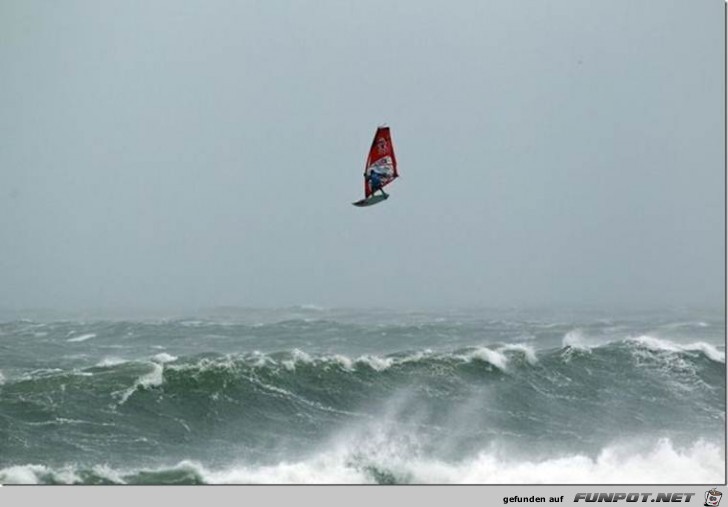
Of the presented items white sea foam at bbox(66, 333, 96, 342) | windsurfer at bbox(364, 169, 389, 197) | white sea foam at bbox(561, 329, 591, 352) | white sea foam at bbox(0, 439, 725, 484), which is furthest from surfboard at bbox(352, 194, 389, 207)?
white sea foam at bbox(66, 333, 96, 342)

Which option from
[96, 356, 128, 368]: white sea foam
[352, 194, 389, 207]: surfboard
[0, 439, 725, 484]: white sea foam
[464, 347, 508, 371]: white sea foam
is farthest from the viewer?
[464, 347, 508, 371]: white sea foam

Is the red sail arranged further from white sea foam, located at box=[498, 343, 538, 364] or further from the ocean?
white sea foam, located at box=[498, 343, 538, 364]

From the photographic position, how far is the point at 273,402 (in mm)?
24281

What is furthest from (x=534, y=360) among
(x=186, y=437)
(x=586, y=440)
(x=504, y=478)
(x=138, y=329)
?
(x=138, y=329)

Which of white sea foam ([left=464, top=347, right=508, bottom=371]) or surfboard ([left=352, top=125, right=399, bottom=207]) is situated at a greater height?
surfboard ([left=352, top=125, right=399, bottom=207])

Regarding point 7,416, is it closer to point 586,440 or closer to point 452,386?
point 452,386

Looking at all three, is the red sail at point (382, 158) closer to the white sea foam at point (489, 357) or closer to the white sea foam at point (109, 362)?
the white sea foam at point (489, 357)

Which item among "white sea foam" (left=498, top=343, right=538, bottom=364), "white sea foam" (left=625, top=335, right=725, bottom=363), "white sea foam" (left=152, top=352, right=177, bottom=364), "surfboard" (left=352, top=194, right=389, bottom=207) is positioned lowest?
"white sea foam" (left=625, top=335, right=725, bottom=363)
